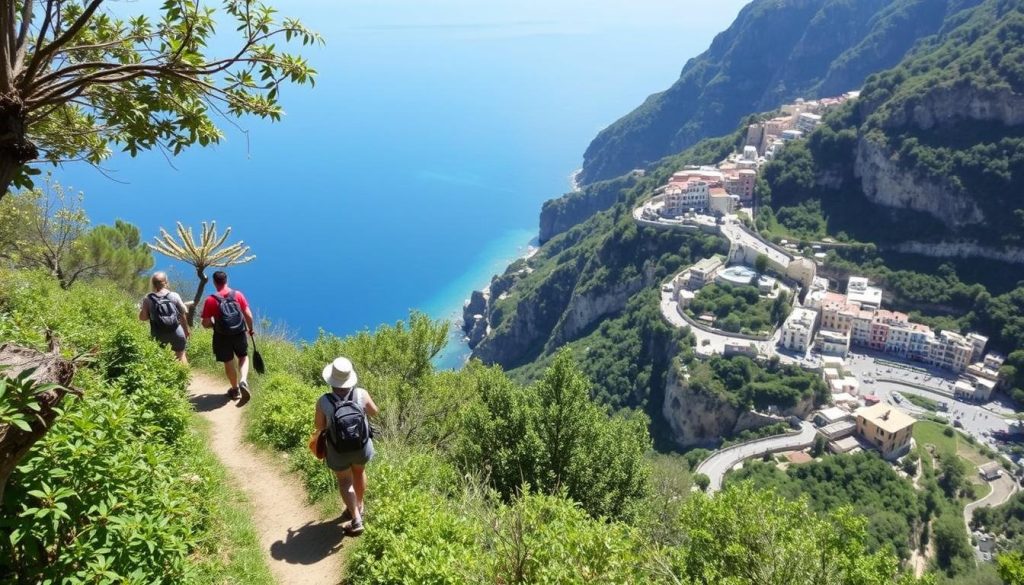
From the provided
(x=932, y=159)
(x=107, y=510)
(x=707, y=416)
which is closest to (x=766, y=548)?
(x=107, y=510)

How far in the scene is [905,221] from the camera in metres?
59.6

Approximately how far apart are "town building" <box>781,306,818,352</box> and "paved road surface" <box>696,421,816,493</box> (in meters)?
Answer: 7.72

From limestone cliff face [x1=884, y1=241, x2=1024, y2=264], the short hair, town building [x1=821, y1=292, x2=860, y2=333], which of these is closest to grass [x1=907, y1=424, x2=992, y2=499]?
town building [x1=821, y1=292, x2=860, y2=333]

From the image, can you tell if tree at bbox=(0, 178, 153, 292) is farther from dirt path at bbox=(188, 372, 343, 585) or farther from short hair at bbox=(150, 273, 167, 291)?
dirt path at bbox=(188, 372, 343, 585)

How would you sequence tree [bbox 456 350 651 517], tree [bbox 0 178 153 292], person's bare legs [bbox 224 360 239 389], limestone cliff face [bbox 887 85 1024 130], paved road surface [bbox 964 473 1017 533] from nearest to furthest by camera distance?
tree [bbox 456 350 651 517] → person's bare legs [bbox 224 360 239 389] → tree [bbox 0 178 153 292] → paved road surface [bbox 964 473 1017 533] → limestone cliff face [bbox 887 85 1024 130]

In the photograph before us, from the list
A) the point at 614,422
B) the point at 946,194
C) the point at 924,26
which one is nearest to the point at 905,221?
the point at 946,194

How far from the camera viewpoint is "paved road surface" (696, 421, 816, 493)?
123 feet

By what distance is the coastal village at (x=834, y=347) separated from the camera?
38.6 meters

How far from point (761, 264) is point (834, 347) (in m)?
9.61

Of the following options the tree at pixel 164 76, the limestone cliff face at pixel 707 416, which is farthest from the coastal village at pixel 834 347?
the tree at pixel 164 76

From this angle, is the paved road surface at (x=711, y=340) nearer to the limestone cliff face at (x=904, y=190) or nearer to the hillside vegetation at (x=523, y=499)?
the limestone cliff face at (x=904, y=190)

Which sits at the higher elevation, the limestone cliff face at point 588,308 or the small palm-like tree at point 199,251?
the small palm-like tree at point 199,251

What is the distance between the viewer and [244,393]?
811 cm

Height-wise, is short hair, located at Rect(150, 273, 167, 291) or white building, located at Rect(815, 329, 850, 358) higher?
short hair, located at Rect(150, 273, 167, 291)
